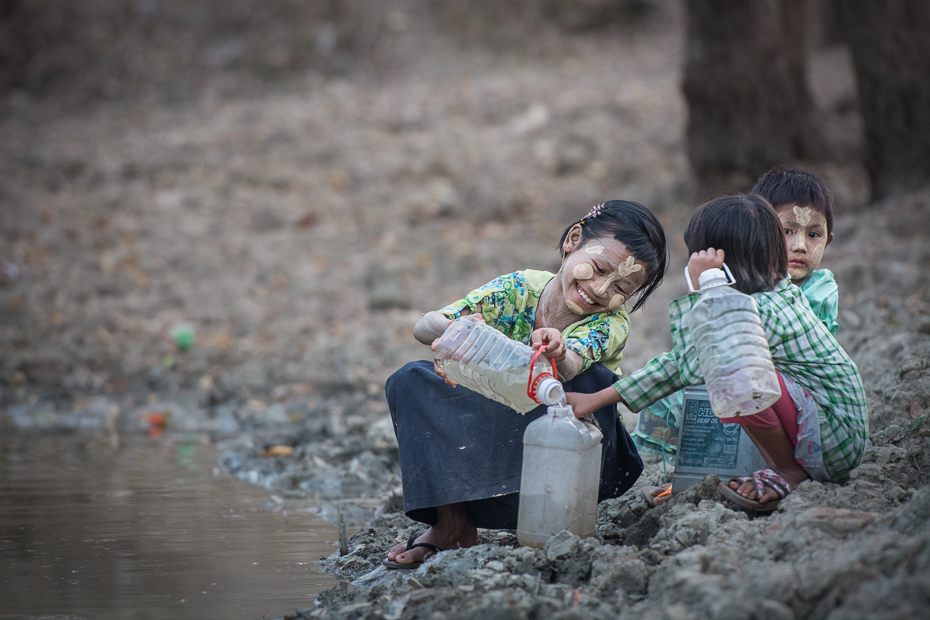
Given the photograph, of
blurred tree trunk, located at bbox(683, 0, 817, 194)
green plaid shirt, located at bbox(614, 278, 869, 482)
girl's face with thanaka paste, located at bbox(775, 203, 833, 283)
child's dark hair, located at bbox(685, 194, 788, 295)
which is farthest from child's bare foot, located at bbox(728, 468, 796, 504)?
blurred tree trunk, located at bbox(683, 0, 817, 194)

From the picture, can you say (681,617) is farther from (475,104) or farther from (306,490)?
(475,104)

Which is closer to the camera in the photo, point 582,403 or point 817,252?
point 582,403

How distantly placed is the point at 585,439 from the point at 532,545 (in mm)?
363

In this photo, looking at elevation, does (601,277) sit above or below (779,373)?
above

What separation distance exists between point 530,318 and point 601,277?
322mm

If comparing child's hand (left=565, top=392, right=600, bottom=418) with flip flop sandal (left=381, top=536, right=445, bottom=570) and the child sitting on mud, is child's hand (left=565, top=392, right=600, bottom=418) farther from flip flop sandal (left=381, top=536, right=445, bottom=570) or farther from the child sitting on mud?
flip flop sandal (left=381, top=536, right=445, bottom=570)

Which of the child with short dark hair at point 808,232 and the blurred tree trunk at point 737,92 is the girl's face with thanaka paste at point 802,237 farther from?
the blurred tree trunk at point 737,92

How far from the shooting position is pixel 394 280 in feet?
26.7

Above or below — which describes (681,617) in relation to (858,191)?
below

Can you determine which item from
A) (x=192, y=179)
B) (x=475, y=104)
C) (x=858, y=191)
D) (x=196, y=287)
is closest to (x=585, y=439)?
(x=196, y=287)

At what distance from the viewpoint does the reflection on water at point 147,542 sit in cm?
282

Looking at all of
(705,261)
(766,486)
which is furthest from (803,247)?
(766,486)

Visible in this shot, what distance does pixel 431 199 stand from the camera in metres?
9.84

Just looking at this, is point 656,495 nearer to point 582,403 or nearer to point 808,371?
point 582,403
